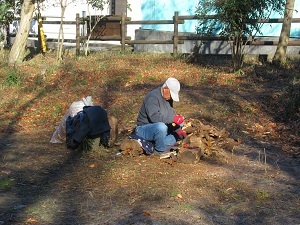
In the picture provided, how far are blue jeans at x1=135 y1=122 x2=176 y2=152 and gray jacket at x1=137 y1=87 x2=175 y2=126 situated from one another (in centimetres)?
12

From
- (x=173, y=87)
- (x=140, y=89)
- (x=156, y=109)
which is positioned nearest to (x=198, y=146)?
(x=156, y=109)

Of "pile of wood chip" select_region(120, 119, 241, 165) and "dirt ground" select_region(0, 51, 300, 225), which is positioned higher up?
"pile of wood chip" select_region(120, 119, 241, 165)

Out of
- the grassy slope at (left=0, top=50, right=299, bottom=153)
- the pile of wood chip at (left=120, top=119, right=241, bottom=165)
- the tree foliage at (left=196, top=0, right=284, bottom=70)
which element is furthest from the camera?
the tree foliage at (left=196, top=0, right=284, bottom=70)

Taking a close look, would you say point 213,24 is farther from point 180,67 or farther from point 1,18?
point 1,18

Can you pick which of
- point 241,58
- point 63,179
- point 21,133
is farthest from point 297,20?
point 63,179

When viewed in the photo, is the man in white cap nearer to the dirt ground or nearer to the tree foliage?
the dirt ground

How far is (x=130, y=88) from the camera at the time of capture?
13.3 metres

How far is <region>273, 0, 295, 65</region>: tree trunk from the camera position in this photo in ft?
49.9

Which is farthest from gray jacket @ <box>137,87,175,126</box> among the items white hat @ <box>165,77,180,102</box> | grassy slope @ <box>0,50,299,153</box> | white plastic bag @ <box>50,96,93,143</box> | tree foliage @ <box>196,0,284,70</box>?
tree foliage @ <box>196,0,284,70</box>

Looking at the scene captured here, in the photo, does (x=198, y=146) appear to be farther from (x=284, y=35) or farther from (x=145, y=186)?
(x=284, y=35)

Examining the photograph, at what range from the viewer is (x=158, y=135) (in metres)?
7.82

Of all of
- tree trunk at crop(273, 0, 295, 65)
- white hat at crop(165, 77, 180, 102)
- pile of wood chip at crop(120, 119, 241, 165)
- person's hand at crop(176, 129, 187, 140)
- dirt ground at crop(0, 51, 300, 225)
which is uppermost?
tree trunk at crop(273, 0, 295, 65)

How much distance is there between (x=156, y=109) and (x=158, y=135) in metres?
0.41

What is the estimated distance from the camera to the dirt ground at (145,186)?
18.5ft
